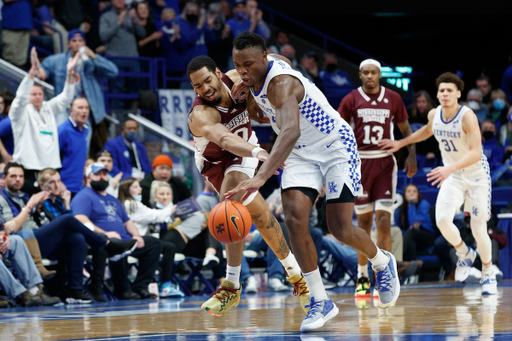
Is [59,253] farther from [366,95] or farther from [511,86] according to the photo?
[511,86]

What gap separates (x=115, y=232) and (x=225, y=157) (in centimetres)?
343

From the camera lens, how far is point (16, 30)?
36.9ft

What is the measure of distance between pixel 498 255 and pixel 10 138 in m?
7.70

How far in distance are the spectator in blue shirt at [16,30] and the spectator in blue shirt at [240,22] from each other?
4.46 meters

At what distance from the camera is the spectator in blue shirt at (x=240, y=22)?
14.6m

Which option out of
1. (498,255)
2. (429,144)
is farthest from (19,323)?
(429,144)

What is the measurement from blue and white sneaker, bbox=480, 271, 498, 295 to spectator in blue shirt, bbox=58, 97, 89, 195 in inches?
213

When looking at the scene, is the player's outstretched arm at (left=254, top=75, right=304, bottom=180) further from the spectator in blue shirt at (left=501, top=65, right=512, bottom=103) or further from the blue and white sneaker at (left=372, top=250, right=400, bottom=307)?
the spectator in blue shirt at (left=501, top=65, right=512, bottom=103)

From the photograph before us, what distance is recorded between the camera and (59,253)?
8070 millimetres

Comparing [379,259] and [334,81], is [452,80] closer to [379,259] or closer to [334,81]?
[379,259]

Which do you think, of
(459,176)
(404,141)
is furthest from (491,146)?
(404,141)

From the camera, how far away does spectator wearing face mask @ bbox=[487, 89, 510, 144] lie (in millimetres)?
13932

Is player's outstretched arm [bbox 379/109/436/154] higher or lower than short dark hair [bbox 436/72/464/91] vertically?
lower

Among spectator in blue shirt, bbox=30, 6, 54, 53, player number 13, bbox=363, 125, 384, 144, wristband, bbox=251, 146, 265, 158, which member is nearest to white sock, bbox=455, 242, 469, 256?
player number 13, bbox=363, 125, 384, 144
